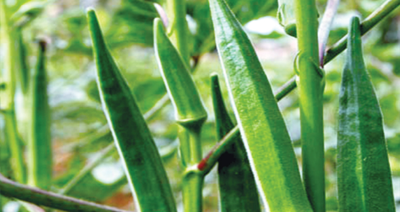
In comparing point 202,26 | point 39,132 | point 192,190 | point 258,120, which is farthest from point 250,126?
point 202,26

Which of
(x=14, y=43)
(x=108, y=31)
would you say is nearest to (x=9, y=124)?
(x=14, y=43)

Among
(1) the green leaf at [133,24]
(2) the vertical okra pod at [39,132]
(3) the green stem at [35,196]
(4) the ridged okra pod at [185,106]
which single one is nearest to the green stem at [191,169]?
(4) the ridged okra pod at [185,106]

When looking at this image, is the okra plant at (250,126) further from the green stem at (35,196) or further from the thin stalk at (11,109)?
the thin stalk at (11,109)

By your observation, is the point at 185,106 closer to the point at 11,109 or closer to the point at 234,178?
the point at 234,178

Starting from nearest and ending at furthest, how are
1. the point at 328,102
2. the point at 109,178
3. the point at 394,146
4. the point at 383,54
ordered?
the point at 109,178, the point at 394,146, the point at 328,102, the point at 383,54

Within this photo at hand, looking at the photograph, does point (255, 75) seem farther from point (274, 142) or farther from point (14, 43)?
point (14, 43)
